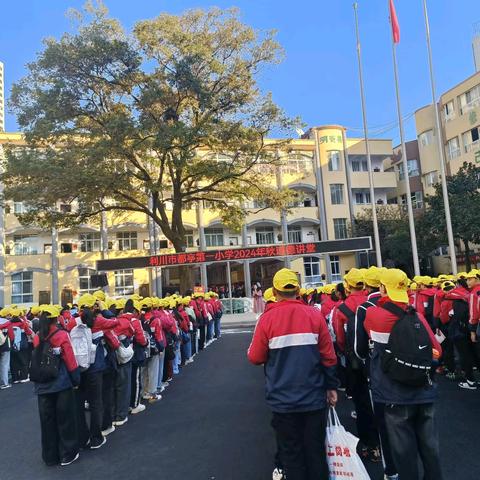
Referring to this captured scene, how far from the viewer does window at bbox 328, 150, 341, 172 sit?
43.8 m

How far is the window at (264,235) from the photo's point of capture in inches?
1662

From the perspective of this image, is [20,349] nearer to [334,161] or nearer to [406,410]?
[406,410]

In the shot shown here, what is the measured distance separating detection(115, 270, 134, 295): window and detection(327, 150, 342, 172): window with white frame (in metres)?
21.7

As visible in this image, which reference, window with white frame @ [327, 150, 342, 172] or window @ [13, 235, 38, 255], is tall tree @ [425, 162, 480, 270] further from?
window @ [13, 235, 38, 255]

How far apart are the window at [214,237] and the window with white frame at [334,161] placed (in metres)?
12.7

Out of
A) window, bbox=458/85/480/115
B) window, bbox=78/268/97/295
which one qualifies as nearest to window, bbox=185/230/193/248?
window, bbox=78/268/97/295

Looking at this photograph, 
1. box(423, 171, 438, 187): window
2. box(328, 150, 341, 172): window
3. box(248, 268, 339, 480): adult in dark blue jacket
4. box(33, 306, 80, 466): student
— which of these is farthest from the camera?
box(328, 150, 341, 172): window

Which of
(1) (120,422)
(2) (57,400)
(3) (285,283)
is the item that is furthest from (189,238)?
(3) (285,283)

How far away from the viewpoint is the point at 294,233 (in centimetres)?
4316

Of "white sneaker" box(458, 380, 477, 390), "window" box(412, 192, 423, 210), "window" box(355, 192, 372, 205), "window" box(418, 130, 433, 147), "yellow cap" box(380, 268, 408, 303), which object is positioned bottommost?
"white sneaker" box(458, 380, 477, 390)

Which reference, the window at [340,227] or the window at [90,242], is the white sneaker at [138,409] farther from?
the window at [340,227]

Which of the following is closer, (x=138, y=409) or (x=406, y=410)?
(x=406, y=410)

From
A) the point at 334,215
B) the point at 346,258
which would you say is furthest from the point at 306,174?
the point at 346,258

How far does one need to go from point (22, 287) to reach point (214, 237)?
16875mm
